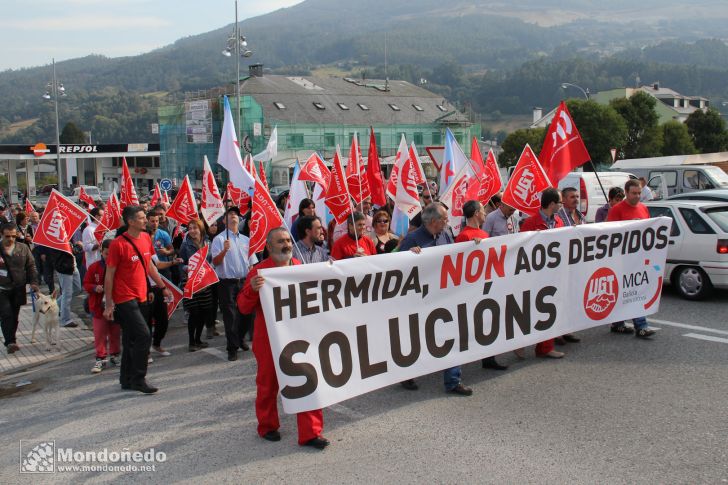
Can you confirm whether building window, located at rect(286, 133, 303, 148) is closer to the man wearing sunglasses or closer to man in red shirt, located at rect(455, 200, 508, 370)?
the man wearing sunglasses

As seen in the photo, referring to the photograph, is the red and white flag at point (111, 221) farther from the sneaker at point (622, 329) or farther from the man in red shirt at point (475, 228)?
the sneaker at point (622, 329)

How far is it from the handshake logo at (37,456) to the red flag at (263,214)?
2.81 metres

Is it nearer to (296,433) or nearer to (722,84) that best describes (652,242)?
(296,433)

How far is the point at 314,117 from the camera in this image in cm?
6178

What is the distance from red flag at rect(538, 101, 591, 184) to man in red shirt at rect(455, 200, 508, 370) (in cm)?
261

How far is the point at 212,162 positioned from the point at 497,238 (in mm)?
53546

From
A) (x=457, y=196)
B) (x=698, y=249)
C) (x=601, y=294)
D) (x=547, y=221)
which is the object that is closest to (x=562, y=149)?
(x=457, y=196)

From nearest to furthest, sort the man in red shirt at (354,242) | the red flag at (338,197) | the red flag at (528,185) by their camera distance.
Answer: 1. the man in red shirt at (354,242)
2. the red flag at (528,185)
3. the red flag at (338,197)

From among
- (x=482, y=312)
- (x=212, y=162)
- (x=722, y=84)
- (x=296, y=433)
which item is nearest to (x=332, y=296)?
(x=296, y=433)

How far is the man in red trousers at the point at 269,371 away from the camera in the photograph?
217 inches

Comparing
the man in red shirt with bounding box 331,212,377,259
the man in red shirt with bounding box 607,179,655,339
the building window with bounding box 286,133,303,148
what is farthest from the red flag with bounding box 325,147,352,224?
the building window with bounding box 286,133,303,148

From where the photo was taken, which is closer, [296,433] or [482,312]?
[296,433]

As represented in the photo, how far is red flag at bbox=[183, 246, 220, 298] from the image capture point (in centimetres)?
852

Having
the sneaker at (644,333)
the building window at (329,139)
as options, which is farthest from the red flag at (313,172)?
the building window at (329,139)
